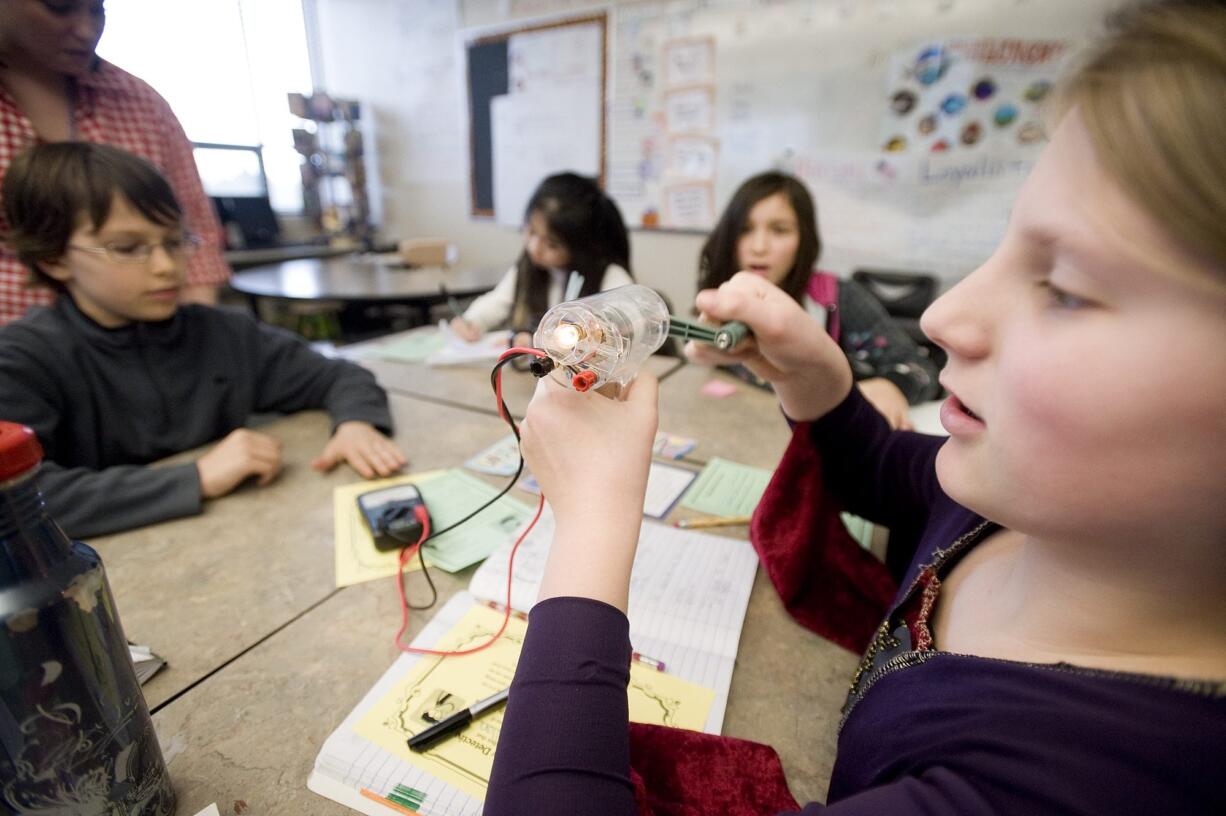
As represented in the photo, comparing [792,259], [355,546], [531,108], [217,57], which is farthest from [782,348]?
[531,108]

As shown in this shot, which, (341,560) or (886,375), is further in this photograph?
(886,375)

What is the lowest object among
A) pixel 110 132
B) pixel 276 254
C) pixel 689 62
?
pixel 276 254

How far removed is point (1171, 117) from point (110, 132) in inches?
55.6

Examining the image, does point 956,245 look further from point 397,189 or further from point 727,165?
point 397,189

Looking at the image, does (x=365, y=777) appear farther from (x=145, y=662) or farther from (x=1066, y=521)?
(x=1066, y=521)

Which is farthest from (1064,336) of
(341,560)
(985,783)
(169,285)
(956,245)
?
(956,245)

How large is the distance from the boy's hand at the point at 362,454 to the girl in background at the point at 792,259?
109 centimetres

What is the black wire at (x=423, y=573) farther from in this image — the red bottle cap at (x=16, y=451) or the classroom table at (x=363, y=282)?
the classroom table at (x=363, y=282)

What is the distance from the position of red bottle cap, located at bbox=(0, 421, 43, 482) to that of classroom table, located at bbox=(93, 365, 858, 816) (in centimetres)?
31

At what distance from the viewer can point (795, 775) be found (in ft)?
1.60

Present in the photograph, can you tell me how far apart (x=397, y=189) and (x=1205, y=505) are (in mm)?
4587

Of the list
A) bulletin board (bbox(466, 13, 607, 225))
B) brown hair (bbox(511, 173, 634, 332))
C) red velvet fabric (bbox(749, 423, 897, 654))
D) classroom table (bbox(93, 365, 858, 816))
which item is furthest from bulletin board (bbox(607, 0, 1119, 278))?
classroom table (bbox(93, 365, 858, 816))

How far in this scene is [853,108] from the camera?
2.53 m

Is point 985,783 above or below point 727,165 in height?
below
